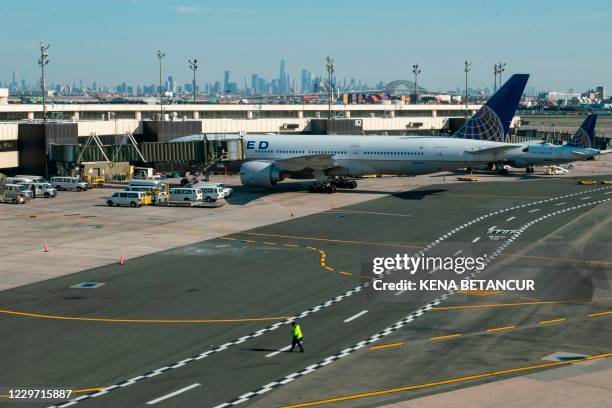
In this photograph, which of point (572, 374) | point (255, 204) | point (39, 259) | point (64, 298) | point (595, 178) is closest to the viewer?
point (572, 374)

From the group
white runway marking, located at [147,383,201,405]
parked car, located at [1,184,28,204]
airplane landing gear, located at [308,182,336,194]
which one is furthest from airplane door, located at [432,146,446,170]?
white runway marking, located at [147,383,201,405]

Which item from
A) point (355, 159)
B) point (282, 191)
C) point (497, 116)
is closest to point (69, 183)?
point (282, 191)

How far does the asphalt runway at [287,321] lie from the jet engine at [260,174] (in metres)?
23.3

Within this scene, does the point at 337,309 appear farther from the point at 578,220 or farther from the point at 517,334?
the point at 578,220

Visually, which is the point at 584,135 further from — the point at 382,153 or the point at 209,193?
the point at 209,193

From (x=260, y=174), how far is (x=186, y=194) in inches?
382

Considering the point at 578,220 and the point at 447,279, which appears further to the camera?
the point at 578,220

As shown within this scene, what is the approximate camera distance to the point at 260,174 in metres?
81.5

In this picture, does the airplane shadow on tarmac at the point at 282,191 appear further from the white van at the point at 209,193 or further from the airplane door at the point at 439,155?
the airplane door at the point at 439,155

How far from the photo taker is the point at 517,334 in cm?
3303

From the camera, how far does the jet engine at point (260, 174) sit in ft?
267

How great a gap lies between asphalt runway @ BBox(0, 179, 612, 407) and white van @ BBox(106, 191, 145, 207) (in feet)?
65.8

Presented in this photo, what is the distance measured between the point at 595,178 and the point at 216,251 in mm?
69567

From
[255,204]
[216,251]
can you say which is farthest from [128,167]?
[216,251]
